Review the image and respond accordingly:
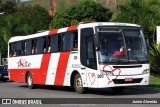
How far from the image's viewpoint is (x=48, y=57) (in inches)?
921

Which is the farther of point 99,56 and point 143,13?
point 143,13

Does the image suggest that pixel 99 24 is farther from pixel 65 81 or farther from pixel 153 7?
pixel 153 7

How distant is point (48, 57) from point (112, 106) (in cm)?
902

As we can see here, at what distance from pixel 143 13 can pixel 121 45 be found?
55.0ft

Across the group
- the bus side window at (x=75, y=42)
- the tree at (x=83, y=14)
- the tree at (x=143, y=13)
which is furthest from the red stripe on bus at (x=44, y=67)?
the tree at (x=83, y=14)

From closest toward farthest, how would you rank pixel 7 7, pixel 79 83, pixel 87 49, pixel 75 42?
pixel 87 49 → pixel 79 83 → pixel 75 42 → pixel 7 7

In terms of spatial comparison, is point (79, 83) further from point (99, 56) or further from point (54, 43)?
point (54, 43)

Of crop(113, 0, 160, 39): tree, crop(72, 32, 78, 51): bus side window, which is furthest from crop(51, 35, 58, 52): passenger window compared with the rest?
crop(113, 0, 160, 39): tree

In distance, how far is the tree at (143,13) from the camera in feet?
113

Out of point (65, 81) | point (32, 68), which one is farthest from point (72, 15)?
point (65, 81)

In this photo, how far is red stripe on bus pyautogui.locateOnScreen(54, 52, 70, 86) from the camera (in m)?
21.4

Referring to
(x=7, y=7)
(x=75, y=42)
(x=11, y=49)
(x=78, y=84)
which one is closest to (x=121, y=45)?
(x=75, y=42)

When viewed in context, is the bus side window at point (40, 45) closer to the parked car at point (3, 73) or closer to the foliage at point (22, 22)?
the parked car at point (3, 73)

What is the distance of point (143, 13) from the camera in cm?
3525
